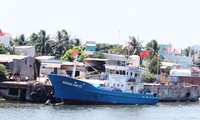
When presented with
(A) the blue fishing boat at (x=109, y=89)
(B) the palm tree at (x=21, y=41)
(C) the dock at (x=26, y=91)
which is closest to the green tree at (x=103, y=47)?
(B) the palm tree at (x=21, y=41)

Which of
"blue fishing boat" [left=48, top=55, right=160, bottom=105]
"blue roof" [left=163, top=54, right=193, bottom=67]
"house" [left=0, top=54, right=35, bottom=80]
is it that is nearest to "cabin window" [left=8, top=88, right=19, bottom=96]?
"house" [left=0, top=54, right=35, bottom=80]

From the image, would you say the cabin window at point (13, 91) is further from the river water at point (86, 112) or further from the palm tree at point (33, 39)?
the palm tree at point (33, 39)

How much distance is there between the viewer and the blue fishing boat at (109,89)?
49.6m

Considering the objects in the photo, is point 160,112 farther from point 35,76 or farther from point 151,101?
point 35,76

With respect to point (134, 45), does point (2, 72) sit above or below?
below

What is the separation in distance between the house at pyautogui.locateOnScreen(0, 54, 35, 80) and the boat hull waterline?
9.59 metres

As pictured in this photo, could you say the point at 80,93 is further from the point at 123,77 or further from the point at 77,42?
the point at 77,42

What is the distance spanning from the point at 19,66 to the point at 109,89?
12.5 m

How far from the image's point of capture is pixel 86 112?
44.4 m

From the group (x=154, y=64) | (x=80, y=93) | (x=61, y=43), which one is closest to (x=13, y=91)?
(x=80, y=93)

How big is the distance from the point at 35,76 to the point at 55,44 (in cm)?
Answer: 2985

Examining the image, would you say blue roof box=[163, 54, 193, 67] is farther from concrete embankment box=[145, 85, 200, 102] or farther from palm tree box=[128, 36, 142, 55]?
concrete embankment box=[145, 85, 200, 102]

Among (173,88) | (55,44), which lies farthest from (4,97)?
(55,44)

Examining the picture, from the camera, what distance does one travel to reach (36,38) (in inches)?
3898
